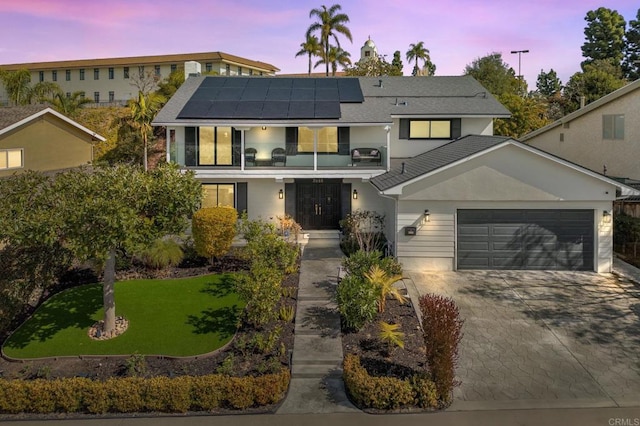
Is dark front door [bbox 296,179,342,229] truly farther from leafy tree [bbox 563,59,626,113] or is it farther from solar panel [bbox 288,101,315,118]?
leafy tree [bbox 563,59,626,113]

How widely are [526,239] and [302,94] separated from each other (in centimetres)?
1299

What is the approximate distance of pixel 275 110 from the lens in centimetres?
2252

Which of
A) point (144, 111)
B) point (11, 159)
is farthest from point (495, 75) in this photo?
point (11, 159)

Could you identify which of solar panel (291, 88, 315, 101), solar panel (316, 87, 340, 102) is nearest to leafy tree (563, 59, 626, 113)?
solar panel (316, 87, 340, 102)

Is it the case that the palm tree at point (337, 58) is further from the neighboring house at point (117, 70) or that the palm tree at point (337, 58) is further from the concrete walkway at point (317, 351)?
the concrete walkway at point (317, 351)

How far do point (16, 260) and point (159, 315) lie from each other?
4.21 meters

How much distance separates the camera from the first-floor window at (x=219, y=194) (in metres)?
22.8

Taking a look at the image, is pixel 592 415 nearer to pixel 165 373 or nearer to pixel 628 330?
pixel 628 330

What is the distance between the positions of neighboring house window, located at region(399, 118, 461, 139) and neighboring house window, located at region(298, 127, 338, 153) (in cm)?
328

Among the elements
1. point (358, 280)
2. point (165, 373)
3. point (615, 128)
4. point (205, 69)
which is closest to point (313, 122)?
point (358, 280)

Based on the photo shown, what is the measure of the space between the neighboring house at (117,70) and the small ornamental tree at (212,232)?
45.8 meters

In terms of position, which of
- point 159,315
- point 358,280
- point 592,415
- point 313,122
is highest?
point 313,122

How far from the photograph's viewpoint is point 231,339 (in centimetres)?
1241

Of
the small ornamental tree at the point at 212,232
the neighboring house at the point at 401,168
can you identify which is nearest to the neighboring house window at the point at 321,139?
the neighboring house at the point at 401,168
